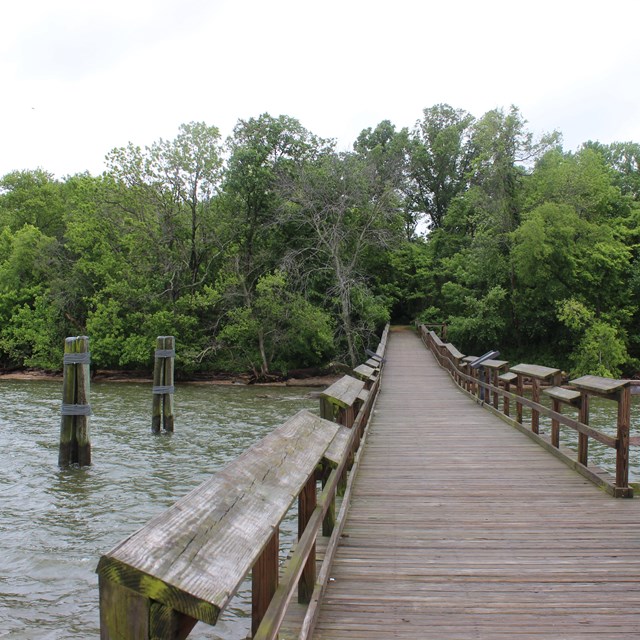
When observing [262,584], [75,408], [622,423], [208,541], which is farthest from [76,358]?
[208,541]

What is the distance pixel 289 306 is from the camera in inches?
1134

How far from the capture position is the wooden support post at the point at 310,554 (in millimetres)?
3314

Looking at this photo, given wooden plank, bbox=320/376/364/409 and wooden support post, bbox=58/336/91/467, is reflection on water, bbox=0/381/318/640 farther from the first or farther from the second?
wooden plank, bbox=320/376/364/409

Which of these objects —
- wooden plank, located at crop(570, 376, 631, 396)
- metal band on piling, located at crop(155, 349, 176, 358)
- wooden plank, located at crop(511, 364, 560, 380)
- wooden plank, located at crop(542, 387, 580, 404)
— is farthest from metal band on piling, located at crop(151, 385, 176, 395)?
wooden plank, located at crop(570, 376, 631, 396)

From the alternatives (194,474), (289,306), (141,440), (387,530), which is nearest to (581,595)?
(387,530)

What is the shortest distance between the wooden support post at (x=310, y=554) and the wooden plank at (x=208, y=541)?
0.86 m

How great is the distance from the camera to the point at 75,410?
11352mm

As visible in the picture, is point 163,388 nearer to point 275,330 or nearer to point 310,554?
point 310,554

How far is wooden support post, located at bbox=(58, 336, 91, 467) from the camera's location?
11352 millimetres

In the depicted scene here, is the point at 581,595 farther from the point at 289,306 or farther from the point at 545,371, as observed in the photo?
the point at 289,306

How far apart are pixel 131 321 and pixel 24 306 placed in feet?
28.7

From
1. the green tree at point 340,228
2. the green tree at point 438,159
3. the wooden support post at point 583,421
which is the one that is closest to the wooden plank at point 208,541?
the wooden support post at point 583,421

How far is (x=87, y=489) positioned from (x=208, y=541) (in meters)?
9.46

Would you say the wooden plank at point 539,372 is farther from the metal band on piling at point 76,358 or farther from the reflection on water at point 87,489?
the metal band on piling at point 76,358
